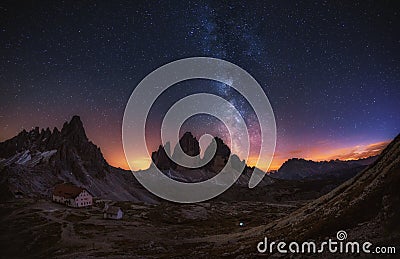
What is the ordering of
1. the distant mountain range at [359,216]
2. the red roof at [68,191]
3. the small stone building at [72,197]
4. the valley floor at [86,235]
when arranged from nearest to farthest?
the distant mountain range at [359,216], the valley floor at [86,235], the small stone building at [72,197], the red roof at [68,191]

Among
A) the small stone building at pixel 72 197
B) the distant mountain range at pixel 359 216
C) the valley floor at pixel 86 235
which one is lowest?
the valley floor at pixel 86 235

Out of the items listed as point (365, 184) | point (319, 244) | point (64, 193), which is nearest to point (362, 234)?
point (319, 244)

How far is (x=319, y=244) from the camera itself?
3166 cm

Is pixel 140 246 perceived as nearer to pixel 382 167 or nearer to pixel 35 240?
pixel 35 240

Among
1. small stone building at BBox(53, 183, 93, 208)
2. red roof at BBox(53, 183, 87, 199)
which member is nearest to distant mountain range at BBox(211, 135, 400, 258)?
small stone building at BBox(53, 183, 93, 208)

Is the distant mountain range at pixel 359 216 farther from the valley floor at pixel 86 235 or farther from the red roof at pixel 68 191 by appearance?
the red roof at pixel 68 191

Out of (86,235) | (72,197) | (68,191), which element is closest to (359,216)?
(86,235)

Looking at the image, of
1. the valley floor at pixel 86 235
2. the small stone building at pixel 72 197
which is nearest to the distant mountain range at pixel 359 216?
the valley floor at pixel 86 235

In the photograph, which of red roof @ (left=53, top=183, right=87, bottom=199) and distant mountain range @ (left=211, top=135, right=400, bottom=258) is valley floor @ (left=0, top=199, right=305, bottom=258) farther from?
distant mountain range @ (left=211, top=135, right=400, bottom=258)

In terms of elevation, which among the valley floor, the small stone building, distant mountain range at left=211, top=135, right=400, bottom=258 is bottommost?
the valley floor

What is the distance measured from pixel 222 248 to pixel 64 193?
91.5 meters

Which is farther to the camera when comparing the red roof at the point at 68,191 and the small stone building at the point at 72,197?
the red roof at the point at 68,191

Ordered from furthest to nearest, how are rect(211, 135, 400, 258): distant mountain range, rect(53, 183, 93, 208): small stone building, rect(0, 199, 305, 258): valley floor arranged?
rect(53, 183, 93, 208): small stone building < rect(0, 199, 305, 258): valley floor < rect(211, 135, 400, 258): distant mountain range

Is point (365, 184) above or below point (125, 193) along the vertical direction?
above
